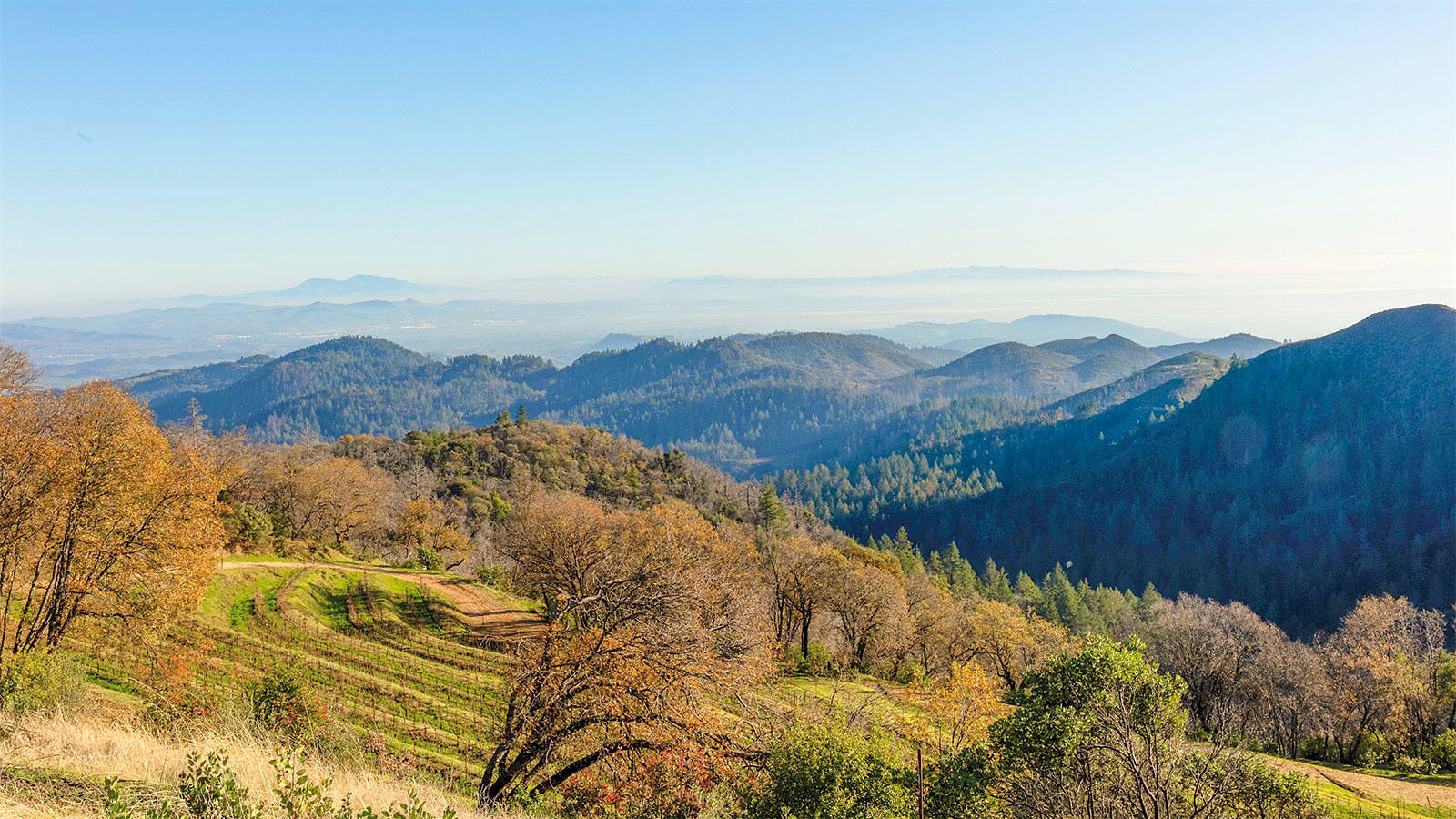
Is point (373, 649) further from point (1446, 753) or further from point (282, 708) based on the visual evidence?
point (1446, 753)

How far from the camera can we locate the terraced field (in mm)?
19906

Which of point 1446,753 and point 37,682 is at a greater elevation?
point 37,682

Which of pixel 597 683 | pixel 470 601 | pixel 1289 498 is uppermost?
pixel 597 683

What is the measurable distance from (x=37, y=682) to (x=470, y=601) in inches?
966

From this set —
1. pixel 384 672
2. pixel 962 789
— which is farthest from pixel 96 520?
pixel 962 789

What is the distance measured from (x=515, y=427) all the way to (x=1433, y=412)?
198 m

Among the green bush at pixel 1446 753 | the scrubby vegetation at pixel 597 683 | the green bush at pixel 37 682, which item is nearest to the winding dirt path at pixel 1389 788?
the scrubby vegetation at pixel 597 683

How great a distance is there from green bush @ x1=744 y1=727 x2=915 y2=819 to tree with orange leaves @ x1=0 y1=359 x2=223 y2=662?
17.5m

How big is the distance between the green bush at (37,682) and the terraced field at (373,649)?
4194 mm

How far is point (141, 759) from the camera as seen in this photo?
1077cm

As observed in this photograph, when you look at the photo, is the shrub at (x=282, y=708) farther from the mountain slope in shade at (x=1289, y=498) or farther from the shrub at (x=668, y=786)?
the mountain slope in shade at (x=1289, y=498)

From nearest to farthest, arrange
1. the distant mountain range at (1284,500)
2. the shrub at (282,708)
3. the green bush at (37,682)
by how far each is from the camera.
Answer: the green bush at (37,682), the shrub at (282,708), the distant mountain range at (1284,500)

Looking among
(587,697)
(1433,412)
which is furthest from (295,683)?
(1433,412)

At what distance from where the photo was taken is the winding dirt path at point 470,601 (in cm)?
3475
